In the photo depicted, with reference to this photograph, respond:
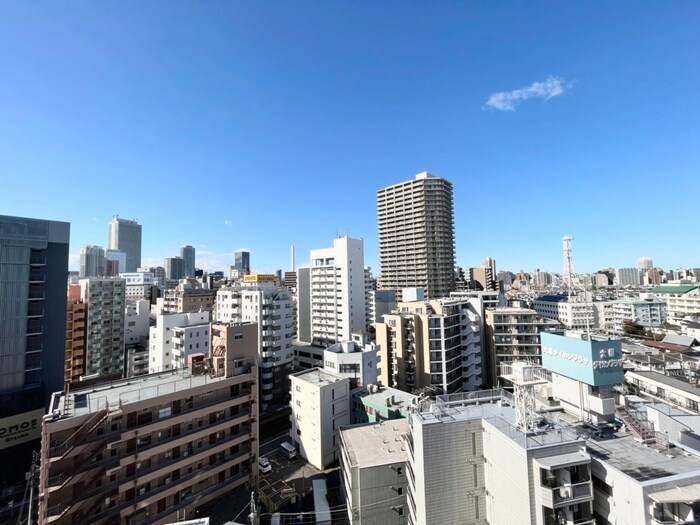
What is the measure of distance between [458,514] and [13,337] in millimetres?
41393

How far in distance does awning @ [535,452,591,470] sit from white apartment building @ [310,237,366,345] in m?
48.4

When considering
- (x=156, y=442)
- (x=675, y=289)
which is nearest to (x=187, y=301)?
(x=156, y=442)

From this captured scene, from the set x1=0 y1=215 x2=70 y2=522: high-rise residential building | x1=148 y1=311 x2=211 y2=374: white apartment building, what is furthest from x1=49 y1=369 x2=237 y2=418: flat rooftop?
x1=148 y1=311 x2=211 y2=374: white apartment building

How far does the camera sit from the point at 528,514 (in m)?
12.9

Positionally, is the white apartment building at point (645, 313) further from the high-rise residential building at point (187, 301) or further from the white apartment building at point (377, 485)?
the high-rise residential building at point (187, 301)

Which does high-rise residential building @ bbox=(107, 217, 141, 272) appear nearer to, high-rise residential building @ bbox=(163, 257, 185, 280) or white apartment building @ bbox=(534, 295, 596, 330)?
Result: high-rise residential building @ bbox=(163, 257, 185, 280)

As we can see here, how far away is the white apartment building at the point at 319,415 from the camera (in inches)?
1230

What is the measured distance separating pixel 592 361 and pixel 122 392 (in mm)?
29889

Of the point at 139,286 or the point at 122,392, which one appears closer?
the point at 122,392

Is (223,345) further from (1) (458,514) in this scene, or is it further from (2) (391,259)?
(2) (391,259)

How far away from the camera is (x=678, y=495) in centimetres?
1114

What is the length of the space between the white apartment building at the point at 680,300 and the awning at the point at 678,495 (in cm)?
10228

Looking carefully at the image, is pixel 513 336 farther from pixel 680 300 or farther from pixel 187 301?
pixel 680 300

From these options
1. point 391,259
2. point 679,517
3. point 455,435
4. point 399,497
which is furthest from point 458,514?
point 391,259
